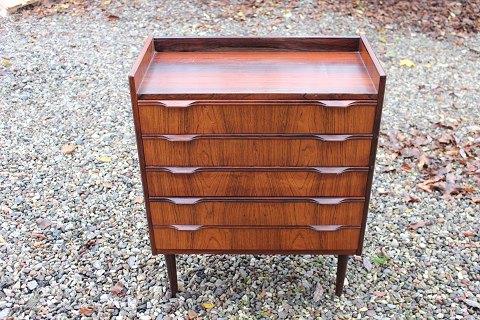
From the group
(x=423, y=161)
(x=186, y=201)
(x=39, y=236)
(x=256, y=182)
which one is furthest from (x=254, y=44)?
(x=423, y=161)

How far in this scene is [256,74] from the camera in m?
2.20

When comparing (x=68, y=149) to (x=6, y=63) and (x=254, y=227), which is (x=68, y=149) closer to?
(x=6, y=63)

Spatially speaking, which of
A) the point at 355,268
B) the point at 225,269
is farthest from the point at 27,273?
the point at 355,268

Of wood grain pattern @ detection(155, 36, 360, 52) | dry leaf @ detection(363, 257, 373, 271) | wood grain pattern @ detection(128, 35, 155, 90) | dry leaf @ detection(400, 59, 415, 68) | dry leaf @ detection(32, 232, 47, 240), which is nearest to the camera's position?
wood grain pattern @ detection(128, 35, 155, 90)

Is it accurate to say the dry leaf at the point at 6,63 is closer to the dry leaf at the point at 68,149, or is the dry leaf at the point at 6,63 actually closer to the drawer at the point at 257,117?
A: the dry leaf at the point at 68,149

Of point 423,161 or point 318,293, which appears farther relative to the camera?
point 423,161

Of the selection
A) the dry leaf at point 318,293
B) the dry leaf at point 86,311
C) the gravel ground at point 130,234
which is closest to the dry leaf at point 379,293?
the gravel ground at point 130,234

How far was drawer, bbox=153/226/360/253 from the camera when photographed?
2271mm

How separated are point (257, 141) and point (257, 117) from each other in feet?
0.34

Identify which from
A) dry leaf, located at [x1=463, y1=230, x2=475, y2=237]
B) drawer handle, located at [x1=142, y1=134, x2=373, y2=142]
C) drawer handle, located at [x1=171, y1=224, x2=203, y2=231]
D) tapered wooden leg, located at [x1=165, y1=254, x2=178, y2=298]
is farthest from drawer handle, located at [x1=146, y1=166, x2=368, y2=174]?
dry leaf, located at [x1=463, y1=230, x2=475, y2=237]

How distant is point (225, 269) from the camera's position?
2.72 m

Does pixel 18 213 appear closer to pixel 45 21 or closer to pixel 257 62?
pixel 257 62

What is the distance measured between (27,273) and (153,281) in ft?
2.12

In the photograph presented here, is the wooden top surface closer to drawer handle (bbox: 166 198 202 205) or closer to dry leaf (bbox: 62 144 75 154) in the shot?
drawer handle (bbox: 166 198 202 205)
